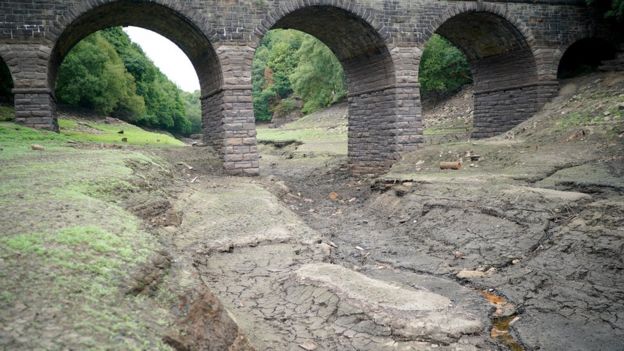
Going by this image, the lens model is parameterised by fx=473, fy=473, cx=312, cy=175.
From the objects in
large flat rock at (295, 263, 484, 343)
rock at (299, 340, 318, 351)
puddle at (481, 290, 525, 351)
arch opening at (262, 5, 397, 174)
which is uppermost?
arch opening at (262, 5, 397, 174)

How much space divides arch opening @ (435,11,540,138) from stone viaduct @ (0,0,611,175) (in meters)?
0.04

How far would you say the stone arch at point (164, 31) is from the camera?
11703 mm

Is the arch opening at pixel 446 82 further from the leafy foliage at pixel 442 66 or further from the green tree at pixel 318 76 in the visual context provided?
the green tree at pixel 318 76

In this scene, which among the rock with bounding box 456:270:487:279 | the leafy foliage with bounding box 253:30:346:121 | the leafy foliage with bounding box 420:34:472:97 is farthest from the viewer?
the leafy foliage with bounding box 253:30:346:121

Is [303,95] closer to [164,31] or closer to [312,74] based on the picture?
[312,74]

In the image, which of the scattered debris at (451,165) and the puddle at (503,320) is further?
the scattered debris at (451,165)

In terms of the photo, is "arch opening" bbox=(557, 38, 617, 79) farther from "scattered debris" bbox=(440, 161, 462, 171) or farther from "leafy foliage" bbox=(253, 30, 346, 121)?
"leafy foliage" bbox=(253, 30, 346, 121)

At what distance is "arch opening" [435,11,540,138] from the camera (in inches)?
598

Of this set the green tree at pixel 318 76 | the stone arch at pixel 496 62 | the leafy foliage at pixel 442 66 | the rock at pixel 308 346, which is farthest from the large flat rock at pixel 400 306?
the green tree at pixel 318 76

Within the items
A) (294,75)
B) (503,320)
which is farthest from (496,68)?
(294,75)

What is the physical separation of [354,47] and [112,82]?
22794 mm

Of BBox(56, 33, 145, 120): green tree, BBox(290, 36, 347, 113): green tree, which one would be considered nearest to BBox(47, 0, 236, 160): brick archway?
BBox(56, 33, 145, 120): green tree

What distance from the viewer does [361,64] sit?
1518 cm

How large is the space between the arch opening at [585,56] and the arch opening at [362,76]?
7408mm
